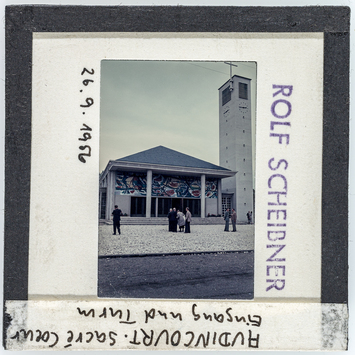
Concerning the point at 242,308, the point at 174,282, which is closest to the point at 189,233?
the point at 174,282

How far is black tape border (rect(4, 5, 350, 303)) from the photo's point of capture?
13.0 ft

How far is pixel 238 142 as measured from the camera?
4.34m

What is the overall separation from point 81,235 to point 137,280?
158 cm

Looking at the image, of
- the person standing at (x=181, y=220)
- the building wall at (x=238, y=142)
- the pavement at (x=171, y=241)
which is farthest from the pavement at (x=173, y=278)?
the person standing at (x=181, y=220)

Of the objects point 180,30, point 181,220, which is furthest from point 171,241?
point 180,30

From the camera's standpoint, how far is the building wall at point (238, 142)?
424 centimetres

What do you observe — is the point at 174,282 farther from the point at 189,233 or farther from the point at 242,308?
the point at 189,233

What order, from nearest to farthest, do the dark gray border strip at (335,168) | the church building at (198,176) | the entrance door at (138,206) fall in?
the dark gray border strip at (335,168)
the church building at (198,176)
the entrance door at (138,206)

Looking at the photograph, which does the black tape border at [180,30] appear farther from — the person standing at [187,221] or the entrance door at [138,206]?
the person standing at [187,221]

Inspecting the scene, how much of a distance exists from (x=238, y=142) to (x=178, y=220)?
4.99 m

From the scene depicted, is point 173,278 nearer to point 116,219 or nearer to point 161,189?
point 116,219

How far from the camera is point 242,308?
3943 mm

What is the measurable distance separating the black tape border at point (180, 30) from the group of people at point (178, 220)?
4.28 metres

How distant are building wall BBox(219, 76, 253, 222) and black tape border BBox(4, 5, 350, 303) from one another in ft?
3.37
